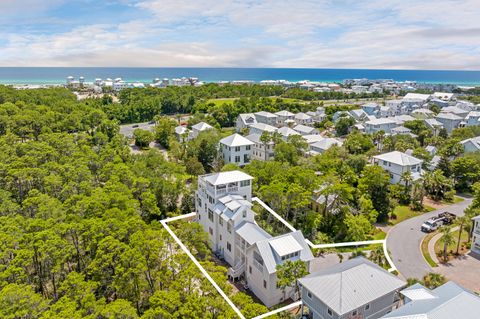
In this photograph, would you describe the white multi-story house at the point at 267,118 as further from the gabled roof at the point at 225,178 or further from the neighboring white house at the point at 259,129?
the gabled roof at the point at 225,178

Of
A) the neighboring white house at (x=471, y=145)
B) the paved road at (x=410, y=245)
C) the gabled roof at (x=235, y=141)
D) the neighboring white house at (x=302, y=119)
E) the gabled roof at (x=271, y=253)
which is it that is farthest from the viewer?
the neighboring white house at (x=302, y=119)

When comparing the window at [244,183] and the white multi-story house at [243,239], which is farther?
the window at [244,183]

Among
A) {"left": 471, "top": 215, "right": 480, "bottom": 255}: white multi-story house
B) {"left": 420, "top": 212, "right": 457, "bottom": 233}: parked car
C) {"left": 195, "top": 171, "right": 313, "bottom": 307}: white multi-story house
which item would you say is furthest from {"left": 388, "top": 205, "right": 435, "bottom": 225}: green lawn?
{"left": 195, "top": 171, "right": 313, "bottom": 307}: white multi-story house

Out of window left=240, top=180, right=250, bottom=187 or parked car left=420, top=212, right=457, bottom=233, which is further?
parked car left=420, top=212, right=457, bottom=233

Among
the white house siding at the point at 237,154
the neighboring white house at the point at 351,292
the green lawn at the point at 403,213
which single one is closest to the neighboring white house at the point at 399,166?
the green lawn at the point at 403,213

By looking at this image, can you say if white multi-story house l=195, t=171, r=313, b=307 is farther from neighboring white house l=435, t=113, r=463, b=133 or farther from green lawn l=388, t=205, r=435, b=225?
neighboring white house l=435, t=113, r=463, b=133

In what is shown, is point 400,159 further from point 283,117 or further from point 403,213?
point 283,117

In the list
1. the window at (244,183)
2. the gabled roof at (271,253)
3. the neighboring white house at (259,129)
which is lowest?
Answer: the gabled roof at (271,253)

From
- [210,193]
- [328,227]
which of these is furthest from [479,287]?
[210,193]
